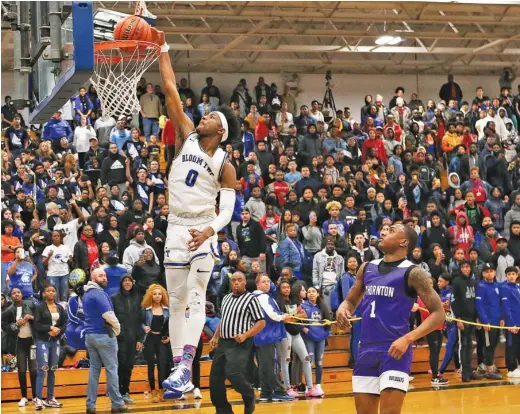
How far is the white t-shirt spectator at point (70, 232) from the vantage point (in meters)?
18.4

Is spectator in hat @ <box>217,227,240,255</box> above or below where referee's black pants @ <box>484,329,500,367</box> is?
above

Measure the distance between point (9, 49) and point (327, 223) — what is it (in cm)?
1317

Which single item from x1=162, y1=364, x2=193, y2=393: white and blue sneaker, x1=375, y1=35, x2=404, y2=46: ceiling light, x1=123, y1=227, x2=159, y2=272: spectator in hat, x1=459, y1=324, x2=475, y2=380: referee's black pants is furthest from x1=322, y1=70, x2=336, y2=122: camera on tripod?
x1=162, y1=364, x2=193, y2=393: white and blue sneaker

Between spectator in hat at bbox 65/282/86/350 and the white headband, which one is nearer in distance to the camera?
the white headband

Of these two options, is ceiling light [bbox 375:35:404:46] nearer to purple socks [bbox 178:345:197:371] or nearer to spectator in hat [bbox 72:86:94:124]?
spectator in hat [bbox 72:86:94:124]

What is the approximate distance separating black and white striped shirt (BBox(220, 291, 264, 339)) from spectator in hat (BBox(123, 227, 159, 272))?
178 inches

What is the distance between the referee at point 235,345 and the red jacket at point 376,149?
12.9 meters

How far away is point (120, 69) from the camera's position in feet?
26.3

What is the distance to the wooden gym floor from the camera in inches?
552

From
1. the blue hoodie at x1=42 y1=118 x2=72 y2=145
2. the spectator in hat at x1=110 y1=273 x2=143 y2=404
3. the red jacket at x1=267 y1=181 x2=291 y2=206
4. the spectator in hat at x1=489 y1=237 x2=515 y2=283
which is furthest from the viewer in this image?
the blue hoodie at x1=42 y1=118 x2=72 y2=145

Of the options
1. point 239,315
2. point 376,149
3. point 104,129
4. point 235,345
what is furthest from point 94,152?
point 235,345

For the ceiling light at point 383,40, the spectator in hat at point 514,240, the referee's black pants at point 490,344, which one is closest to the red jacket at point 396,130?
the ceiling light at point 383,40

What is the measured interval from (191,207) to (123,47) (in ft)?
4.42

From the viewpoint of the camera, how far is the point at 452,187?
76.2ft
